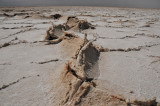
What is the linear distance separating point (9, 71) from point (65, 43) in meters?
0.83

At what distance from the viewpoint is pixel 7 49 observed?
1.98 m

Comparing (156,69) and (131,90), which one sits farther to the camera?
(156,69)

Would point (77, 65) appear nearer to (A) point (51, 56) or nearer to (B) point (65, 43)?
(A) point (51, 56)

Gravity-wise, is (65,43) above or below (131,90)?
above

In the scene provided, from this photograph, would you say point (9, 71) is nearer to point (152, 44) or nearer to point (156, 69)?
point (156, 69)

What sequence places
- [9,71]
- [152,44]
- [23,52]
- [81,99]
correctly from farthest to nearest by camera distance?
1. [152,44]
2. [23,52]
3. [9,71]
4. [81,99]

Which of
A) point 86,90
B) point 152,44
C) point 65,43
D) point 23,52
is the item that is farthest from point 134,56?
point 23,52

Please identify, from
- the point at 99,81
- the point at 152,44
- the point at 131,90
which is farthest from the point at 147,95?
the point at 152,44

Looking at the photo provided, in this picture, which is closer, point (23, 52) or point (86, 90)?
point (86, 90)

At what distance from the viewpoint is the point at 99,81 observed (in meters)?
1.18

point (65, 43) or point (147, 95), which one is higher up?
point (65, 43)

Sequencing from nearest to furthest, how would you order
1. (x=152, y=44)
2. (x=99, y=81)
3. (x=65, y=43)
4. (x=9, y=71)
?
(x=99, y=81)
(x=9, y=71)
(x=65, y=43)
(x=152, y=44)

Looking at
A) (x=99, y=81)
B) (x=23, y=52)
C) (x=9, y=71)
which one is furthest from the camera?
(x=23, y=52)

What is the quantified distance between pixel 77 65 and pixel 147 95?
1.72 feet
